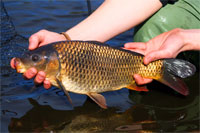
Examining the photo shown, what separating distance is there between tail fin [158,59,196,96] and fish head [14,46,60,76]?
1.29 metres

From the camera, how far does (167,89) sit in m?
4.03

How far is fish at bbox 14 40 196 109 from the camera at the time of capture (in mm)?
2941

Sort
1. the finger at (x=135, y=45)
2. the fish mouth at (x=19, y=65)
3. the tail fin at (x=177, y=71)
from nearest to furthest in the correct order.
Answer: the fish mouth at (x=19, y=65)
the tail fin at (x=177, y=71)
the finger at (x=135, y=45)

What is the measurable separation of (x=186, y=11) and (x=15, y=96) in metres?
2.56

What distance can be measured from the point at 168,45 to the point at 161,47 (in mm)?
97

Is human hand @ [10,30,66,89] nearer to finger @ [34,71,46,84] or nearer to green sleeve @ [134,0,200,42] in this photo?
finger @ [34,71,46,84]

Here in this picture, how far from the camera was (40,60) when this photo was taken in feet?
9.68

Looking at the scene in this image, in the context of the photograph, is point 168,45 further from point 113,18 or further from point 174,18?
point 113,18

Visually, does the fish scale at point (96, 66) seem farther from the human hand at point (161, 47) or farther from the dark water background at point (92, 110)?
the dark water background at point (92, 110)

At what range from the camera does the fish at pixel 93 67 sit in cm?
294

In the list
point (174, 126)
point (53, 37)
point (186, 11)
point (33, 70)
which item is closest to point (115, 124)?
point (174, 126)

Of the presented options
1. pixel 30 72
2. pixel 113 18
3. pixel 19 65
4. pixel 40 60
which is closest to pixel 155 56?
pixel 113 18

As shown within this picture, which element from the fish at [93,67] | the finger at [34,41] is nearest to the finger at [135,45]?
the fish at [93,67]

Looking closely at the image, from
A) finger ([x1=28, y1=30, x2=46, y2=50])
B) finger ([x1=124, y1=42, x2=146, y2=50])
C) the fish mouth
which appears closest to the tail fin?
finger ([x1=124, y1=42, x2=146, y2=50])
